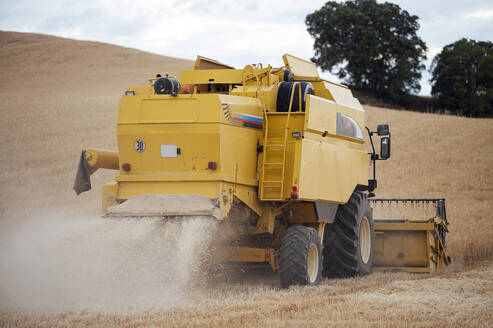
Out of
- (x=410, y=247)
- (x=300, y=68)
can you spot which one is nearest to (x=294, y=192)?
(x=300, y=68)

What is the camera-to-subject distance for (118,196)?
28.1ft

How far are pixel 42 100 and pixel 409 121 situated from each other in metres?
17.4

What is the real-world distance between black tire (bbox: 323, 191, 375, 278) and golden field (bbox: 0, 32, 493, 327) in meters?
0.39

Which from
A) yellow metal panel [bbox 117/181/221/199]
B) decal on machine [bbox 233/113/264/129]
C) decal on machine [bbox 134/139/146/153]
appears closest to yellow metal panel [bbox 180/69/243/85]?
decal on machine [bbox 233/113/264/129]

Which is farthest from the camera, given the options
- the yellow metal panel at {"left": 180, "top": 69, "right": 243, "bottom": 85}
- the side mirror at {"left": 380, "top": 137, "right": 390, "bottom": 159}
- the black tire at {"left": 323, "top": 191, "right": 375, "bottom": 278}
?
the side mirror at {"left": 380, "top": 137, "right": 390, "bottom": 159}

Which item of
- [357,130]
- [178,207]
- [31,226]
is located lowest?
[31,226]

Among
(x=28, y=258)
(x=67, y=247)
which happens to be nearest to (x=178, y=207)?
(x=67, y=247)

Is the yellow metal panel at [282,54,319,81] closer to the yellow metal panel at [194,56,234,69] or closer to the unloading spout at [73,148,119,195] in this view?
the yellow metal panel at [194,56,234,69]

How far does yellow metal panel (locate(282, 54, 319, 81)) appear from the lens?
10180 mm

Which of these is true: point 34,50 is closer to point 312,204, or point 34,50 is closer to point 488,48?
point 488,48

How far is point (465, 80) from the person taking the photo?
5128 cm

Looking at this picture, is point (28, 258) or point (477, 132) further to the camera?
point (477, 132)

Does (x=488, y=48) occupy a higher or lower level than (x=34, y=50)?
higher

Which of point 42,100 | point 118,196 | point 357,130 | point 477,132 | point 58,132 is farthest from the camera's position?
point 42,100
